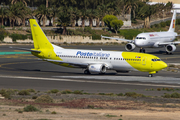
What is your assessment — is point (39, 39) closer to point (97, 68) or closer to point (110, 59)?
point (97, 68)

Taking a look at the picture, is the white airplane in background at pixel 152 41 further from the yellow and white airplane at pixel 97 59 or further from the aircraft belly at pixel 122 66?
the aircraft belly at pixel 122 66

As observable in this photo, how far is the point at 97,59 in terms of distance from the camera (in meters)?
49.6

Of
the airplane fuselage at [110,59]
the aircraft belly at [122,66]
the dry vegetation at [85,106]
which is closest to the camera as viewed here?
the dry vegetation at [85,106]

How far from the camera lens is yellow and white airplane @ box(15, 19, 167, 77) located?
Result: 152 feet

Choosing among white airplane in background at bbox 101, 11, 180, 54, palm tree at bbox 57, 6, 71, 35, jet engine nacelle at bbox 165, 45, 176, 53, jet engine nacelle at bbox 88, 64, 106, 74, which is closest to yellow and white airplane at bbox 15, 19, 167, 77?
jet engine nacelle at bbox 88, 64, 106, 74

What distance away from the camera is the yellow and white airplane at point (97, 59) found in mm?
46438

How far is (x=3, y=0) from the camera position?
182500 mm

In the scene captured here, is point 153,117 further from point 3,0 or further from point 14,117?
point 3,0

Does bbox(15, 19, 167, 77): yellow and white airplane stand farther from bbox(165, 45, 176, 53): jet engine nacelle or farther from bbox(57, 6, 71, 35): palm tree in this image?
bbox(57, 6, 71, 35): palm tree

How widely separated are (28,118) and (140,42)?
64.9m

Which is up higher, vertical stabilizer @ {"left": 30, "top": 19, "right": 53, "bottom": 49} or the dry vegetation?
vertical stabilizer @ {"left": 30, "top": 19, "right": 53, "bottom": 49}

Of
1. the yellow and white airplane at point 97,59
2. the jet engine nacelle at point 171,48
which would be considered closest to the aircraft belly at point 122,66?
the yellow and white airplane at point 97,59

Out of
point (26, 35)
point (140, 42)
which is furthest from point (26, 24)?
point (140, 42)

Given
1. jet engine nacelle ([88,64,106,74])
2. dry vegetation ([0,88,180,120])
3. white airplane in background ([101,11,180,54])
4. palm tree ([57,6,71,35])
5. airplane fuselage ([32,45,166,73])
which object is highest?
palm tree ([57,6,71,35])
